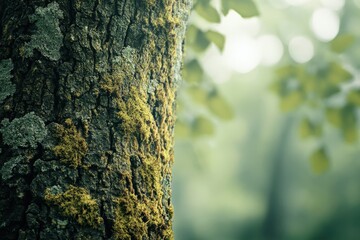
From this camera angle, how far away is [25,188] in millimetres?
1069

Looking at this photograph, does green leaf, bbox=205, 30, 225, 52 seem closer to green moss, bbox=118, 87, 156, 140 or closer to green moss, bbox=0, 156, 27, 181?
green moss, bbox=118, 87, 156, 140

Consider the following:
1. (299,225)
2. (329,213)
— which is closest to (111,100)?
(329,213)

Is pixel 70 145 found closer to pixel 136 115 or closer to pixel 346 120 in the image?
pixel 136 115

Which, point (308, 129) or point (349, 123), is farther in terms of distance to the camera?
point (308, 129)

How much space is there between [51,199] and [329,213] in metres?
19.2

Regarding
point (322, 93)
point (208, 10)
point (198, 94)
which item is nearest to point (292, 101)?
point (322, 93)

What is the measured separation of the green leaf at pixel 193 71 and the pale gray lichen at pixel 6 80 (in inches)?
55.2

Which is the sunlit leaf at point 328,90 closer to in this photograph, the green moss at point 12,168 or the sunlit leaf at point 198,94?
the sunlit leaf at point 198,94

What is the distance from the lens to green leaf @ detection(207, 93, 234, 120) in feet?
8.82

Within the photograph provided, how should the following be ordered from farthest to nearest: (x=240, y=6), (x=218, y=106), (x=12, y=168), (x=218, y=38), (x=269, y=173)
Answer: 1. (x=269, y=173)
2. (x=218, y=106)
3. (x=218, y=38)
4. (x=240, y=6)
5. (x=12, y=168)

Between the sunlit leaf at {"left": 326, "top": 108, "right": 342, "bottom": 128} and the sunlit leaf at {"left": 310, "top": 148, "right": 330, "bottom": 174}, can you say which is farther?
the sunlit leaf at {"left": 310, "top": 148, "right": 330, "bottom": 174}

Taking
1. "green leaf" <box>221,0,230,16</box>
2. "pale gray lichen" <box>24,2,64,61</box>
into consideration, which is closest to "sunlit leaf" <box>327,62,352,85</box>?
"green leaf" <box>221,0,230,16</box>

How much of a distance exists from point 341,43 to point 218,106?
2.39 feet

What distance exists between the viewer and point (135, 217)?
116 centimetres
